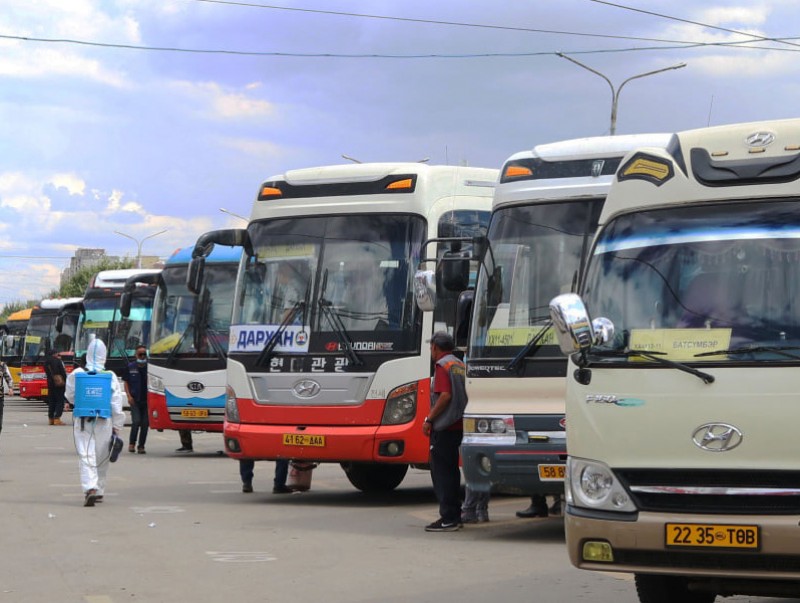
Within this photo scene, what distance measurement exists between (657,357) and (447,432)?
20.8 feet

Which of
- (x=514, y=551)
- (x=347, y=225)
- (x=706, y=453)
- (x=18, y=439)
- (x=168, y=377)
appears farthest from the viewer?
(x=18, y=439)

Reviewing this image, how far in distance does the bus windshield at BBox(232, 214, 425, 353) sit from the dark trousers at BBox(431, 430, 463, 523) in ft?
6.85

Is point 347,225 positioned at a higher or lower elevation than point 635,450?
higher

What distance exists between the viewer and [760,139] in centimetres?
805

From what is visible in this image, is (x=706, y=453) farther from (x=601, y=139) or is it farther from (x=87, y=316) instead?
(x=87, y=316)

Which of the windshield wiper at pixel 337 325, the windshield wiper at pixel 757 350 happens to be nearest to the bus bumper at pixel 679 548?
the windshield wiper at pixel 757 350

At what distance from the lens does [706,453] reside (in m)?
7.40

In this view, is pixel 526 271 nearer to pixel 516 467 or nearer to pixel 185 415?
pixel 516 467

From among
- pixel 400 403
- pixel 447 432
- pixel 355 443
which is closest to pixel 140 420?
pixel 355 443

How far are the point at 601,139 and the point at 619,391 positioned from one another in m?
6.21

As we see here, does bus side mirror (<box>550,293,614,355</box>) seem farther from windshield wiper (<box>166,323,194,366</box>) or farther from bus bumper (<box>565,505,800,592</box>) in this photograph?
Answer: windshield wiper (<box>166,323,194,366</box>)

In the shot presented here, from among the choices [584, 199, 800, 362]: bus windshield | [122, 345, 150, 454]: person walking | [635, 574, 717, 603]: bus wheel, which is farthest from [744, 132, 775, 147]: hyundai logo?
[122, 345, 150, 454]: person walking

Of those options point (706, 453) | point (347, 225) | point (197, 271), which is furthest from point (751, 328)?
point (197, 271)

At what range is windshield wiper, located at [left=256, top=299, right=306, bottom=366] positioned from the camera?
53.8 ft
